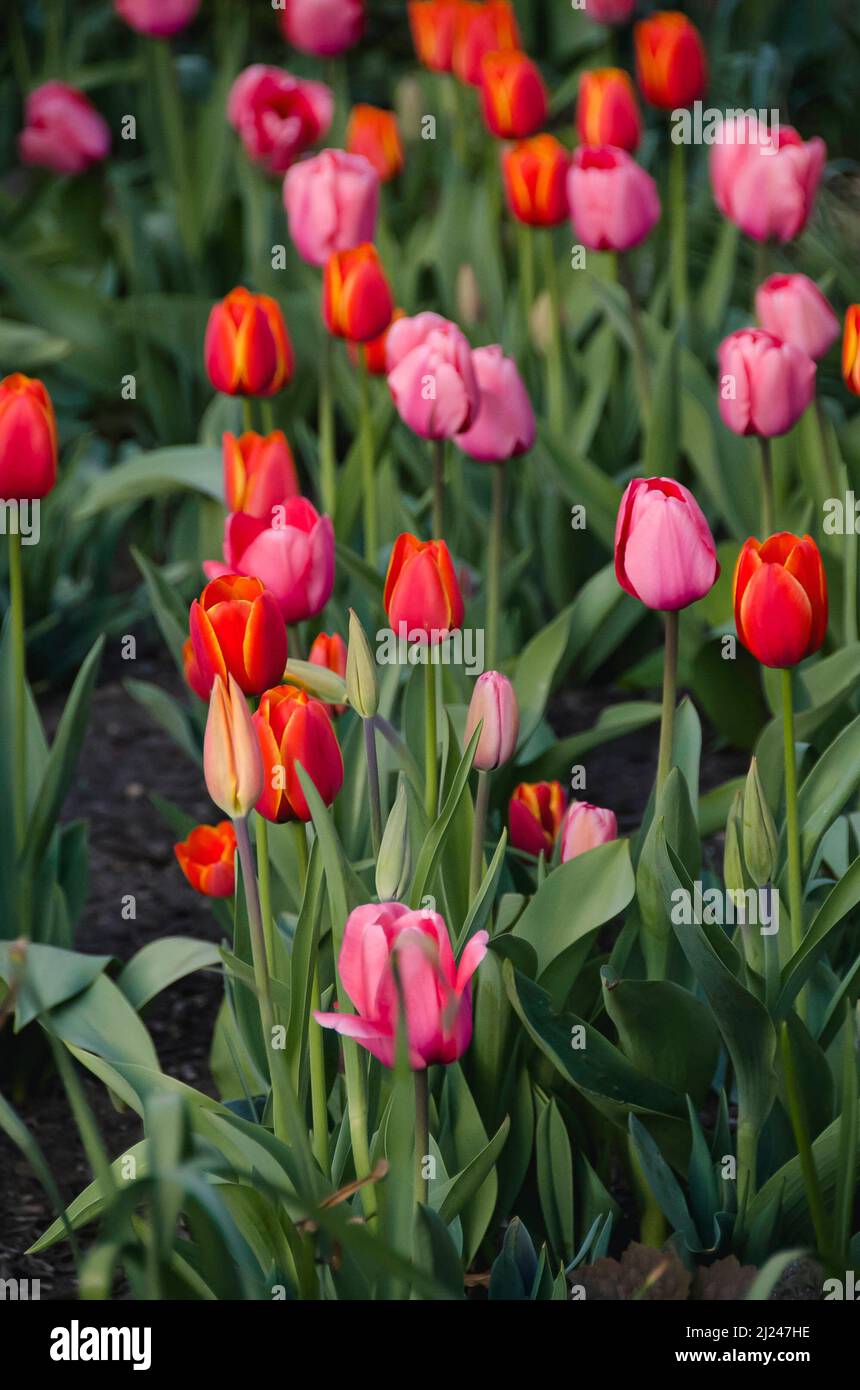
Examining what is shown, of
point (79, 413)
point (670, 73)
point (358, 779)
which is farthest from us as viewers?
point (79, 413)

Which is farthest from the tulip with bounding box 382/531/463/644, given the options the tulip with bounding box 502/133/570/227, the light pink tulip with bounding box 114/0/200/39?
the light pink tulip with bounding box 114/0/200/39

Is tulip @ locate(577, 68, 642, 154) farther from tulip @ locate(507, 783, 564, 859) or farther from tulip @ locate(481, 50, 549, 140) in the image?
tulip @ locate(507, 783, 564, 859)

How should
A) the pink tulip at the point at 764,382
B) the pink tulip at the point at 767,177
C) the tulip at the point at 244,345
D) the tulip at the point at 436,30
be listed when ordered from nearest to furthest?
the pink tulip at the point at 764,382 < the tulip at the point at 244,345 < the pink tulip at the point at 767,177 < the tulip at the point at 436,30

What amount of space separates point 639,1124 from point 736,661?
2.97 feet

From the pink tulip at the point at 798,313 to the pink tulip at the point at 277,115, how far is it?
97cm

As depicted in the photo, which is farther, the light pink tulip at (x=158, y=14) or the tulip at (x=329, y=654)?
the light pink tulip at (x=158, y=14)

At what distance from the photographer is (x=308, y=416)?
3.02 metres

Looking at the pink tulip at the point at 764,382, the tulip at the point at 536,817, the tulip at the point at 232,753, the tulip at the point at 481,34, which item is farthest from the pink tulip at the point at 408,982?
the tulip at the point at 481,34

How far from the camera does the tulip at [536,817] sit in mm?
1533

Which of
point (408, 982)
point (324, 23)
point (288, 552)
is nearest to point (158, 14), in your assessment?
point (324, 23)

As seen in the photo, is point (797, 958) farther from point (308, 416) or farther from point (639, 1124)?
point (308, 416)

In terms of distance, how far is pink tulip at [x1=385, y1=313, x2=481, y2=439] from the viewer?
5.05ft

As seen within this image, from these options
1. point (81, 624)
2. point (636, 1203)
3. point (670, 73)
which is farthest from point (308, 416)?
point (636, 1203)

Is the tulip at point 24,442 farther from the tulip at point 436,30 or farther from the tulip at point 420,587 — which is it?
the tulip at point 436,30
